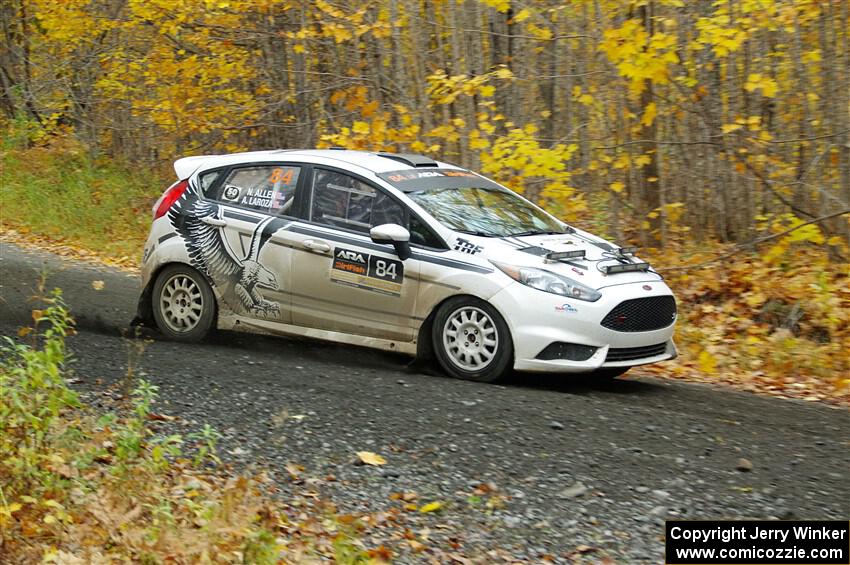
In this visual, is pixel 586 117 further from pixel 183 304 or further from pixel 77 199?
pixel 77 199

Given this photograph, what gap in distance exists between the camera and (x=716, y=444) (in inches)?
262

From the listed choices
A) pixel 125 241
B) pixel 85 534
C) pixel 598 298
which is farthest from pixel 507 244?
pixel 125 241

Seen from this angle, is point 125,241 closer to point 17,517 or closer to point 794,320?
point 794,320

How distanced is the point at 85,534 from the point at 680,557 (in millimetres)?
2850

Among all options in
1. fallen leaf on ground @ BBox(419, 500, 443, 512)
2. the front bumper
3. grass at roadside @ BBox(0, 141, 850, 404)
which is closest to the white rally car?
the front bumper

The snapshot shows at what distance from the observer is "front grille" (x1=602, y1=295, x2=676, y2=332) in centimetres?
788

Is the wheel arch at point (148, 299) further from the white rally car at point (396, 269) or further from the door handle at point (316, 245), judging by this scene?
the door handle at point (316, 245)

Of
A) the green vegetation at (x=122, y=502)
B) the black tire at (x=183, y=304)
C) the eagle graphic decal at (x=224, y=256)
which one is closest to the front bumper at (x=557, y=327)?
the eagle graphic decal at (x=224, y=256)

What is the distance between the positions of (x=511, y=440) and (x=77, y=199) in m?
15.2

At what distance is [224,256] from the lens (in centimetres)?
921

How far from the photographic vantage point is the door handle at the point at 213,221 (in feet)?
30.3

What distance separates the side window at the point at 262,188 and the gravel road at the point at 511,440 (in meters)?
1.28

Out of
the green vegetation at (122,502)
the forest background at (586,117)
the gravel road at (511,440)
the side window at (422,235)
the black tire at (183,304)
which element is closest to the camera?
the green vegetation at (122,502)

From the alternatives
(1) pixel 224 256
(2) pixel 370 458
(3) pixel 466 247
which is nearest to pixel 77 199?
(1) pixel 224 256
